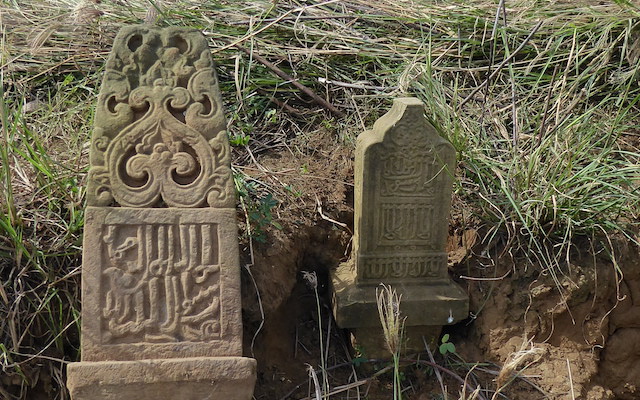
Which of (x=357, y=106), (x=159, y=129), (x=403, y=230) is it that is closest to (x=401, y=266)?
(x=403, y=230)

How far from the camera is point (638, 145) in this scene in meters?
3.50

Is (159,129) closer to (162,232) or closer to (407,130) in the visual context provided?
(162,232)

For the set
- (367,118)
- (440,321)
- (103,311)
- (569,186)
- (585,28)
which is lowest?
(440,321)

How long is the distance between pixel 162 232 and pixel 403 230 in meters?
1.22

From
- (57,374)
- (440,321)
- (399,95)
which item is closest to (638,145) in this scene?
(399,95)

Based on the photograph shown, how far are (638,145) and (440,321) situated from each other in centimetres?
162

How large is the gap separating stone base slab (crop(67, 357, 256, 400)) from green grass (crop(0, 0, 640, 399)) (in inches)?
18.3

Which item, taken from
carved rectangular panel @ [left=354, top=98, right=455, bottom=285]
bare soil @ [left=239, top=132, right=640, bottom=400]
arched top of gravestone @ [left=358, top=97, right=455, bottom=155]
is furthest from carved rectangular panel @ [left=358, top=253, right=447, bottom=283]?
arched top of gravestone @ [left=358, top=97, right=455, bottom=155]

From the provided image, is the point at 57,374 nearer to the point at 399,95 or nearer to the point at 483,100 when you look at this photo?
the point at 399,95

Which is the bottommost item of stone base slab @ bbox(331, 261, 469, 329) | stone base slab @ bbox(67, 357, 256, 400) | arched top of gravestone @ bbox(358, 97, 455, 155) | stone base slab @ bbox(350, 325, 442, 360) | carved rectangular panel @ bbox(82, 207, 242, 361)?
stone base slab @ bbox(350, 325, 442, 360)

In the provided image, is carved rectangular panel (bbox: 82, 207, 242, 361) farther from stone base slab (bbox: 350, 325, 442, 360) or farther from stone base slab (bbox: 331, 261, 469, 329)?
stone base slab (bbox: 350, 325, 442, 360)

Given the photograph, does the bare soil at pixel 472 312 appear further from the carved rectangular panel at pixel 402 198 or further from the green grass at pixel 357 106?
the carved rectangular panel at pixel 402 198

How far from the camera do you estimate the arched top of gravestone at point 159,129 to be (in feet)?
6.86

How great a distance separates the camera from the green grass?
2467mm
